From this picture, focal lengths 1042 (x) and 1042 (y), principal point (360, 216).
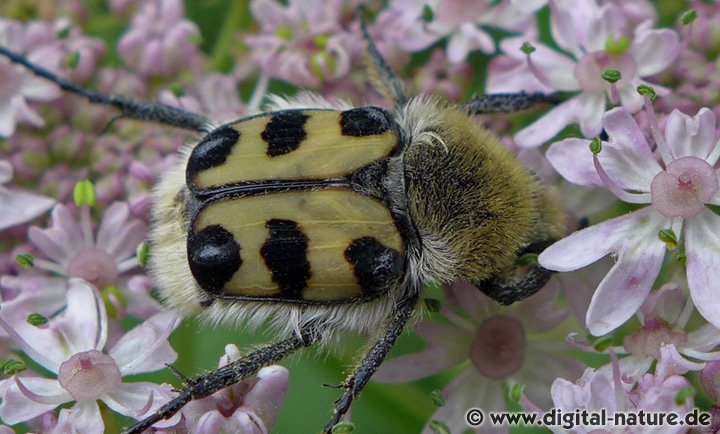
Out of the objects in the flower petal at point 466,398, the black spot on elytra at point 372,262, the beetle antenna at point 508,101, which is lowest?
the flower petal at point 466,398

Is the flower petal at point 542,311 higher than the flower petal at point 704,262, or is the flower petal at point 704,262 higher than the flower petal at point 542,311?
the flower petal at point 704,262

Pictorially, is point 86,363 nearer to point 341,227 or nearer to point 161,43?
point 341,227

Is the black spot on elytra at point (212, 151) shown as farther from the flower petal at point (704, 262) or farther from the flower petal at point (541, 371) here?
the flower petal at point (704, 262)

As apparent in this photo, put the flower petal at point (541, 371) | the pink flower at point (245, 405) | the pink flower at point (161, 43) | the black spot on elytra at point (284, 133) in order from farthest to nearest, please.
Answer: the pink flower at point (161, 43) < the flower petal at point (541, 371) < the black spot on elytra at point (284, 133) < the pink flower at point (245, 405)

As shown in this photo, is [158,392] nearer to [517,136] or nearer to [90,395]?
[90,395]

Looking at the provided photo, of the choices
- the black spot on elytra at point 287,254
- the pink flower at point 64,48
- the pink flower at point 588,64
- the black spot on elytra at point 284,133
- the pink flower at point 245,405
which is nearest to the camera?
the pink flower at point 245,405

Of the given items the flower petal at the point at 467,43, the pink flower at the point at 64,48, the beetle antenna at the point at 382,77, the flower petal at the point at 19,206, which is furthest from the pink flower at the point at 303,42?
the flower petal at the point at 19,206

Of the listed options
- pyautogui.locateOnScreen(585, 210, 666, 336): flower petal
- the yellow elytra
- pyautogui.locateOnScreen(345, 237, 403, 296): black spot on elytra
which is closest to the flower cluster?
pyautogui.locateOnScreen(585, 210, 666, 336): flower petal
